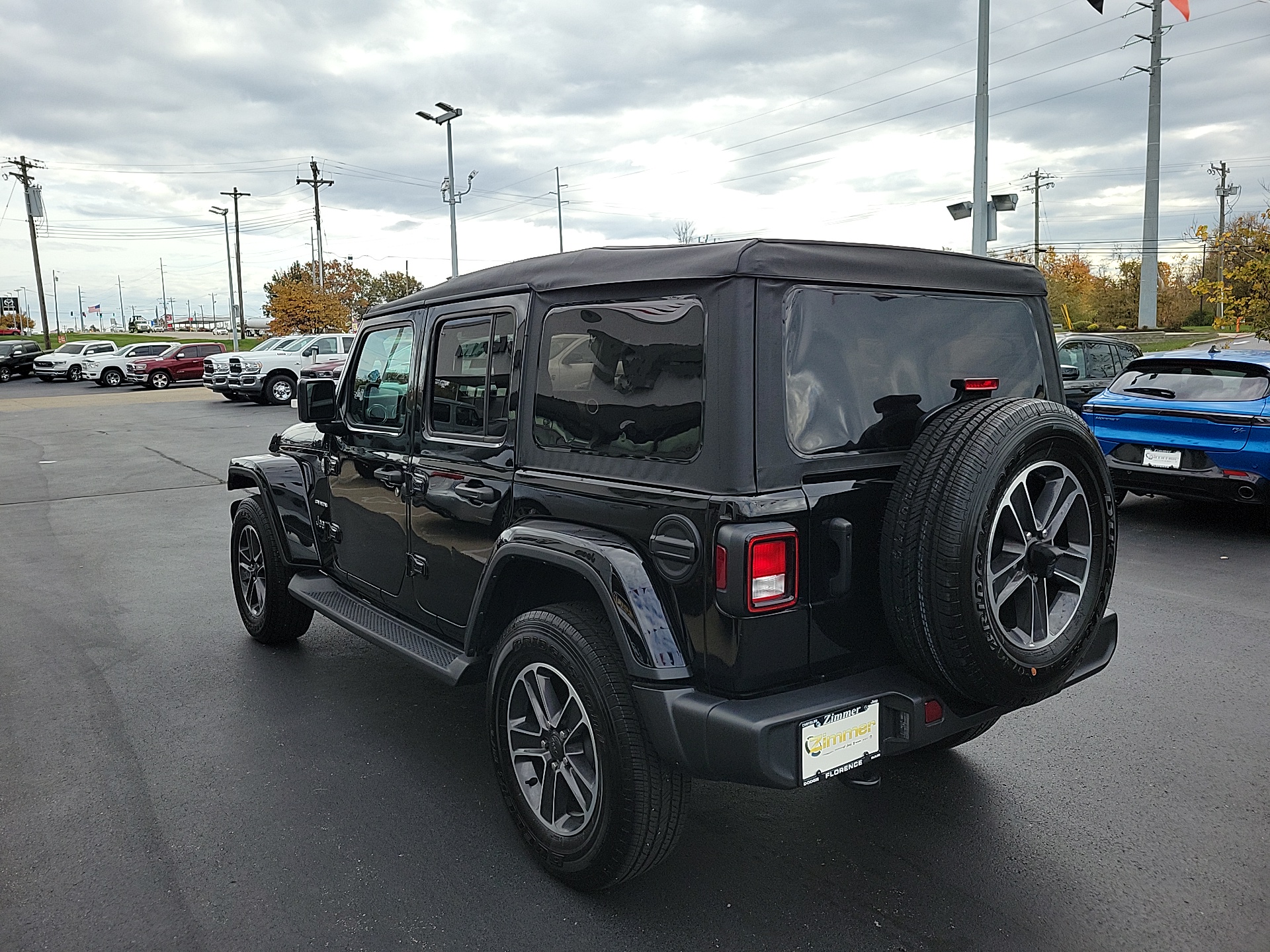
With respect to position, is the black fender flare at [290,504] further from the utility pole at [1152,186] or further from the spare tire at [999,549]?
the utility pole at [1152,186]

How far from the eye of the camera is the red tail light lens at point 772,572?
2.54 metres

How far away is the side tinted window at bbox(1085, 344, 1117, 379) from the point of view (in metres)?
13.0

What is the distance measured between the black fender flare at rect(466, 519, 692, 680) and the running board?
73 cm

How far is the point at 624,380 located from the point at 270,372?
83.3 feet

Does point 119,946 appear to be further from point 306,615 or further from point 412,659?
→ point 306,615

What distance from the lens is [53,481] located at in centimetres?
1241

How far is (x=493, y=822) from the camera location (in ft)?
11.2

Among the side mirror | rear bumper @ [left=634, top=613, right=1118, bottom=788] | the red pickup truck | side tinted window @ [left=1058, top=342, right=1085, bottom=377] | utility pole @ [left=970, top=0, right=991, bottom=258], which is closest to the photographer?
rear bumper @ [left=634, top=613, right=1118, bottom=788]

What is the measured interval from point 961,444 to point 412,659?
2226 mm

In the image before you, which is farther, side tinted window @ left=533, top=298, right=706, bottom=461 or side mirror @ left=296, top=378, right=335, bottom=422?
side mirror @ left=296, top=378, right=335, bottom=422

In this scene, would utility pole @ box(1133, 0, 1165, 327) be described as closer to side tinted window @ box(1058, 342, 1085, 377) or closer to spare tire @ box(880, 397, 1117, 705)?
side tinted window @ box(1058, 342, 1085, 377)

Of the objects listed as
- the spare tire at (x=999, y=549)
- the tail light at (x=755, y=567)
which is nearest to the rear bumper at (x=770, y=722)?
the spare tire at (x=999, y=549)

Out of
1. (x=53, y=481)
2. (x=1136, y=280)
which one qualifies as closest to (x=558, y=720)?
(x=53, y=481)

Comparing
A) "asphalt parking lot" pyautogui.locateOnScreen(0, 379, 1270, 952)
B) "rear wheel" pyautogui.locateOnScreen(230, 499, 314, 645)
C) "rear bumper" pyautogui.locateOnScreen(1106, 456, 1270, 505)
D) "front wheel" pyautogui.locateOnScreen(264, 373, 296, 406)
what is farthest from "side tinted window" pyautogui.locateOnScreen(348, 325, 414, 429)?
"front wheel" pyautogui.locateOnScreen(264, 373, 296, 406)
